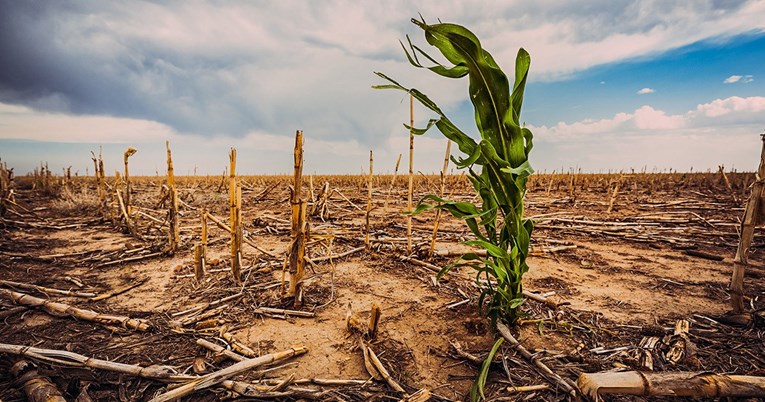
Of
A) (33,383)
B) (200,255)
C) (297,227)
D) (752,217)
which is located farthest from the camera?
(200,255)

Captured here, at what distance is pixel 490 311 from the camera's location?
2725 millimetres

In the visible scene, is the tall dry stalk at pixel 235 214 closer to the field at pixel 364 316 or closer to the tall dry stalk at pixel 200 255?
the field at pixel 364 316

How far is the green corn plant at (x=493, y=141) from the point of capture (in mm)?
2326

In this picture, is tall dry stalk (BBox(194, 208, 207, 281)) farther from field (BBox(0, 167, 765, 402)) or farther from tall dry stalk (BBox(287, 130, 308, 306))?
tall dry stalk (BBox(287, 130, 308, 306))

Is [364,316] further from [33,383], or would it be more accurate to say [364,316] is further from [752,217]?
[752,217]

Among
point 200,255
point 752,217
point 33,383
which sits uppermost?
point 752,217

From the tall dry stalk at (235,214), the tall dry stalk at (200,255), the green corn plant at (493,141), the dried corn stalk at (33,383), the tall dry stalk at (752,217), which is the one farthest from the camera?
the tall dry stalk at (200,255)

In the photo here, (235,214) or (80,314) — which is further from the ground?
(235,214)

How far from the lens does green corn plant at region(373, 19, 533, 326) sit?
233 cm

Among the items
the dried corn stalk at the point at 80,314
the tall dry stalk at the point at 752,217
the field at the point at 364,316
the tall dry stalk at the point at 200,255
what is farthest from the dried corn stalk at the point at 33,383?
the tall dry stalk at the point at 752,217

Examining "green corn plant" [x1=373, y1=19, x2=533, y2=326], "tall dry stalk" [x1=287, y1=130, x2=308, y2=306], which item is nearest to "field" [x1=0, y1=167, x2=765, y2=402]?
"tall dry stalk" [x1=287, y1=130, x2=308, y2=306]

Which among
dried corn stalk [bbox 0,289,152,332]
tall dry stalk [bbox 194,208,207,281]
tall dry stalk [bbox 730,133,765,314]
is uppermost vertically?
tall dry stalk [bbox 730,133,765,314]

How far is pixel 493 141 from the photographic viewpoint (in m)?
2.60

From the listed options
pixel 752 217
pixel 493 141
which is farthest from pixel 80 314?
pixel 752 217
